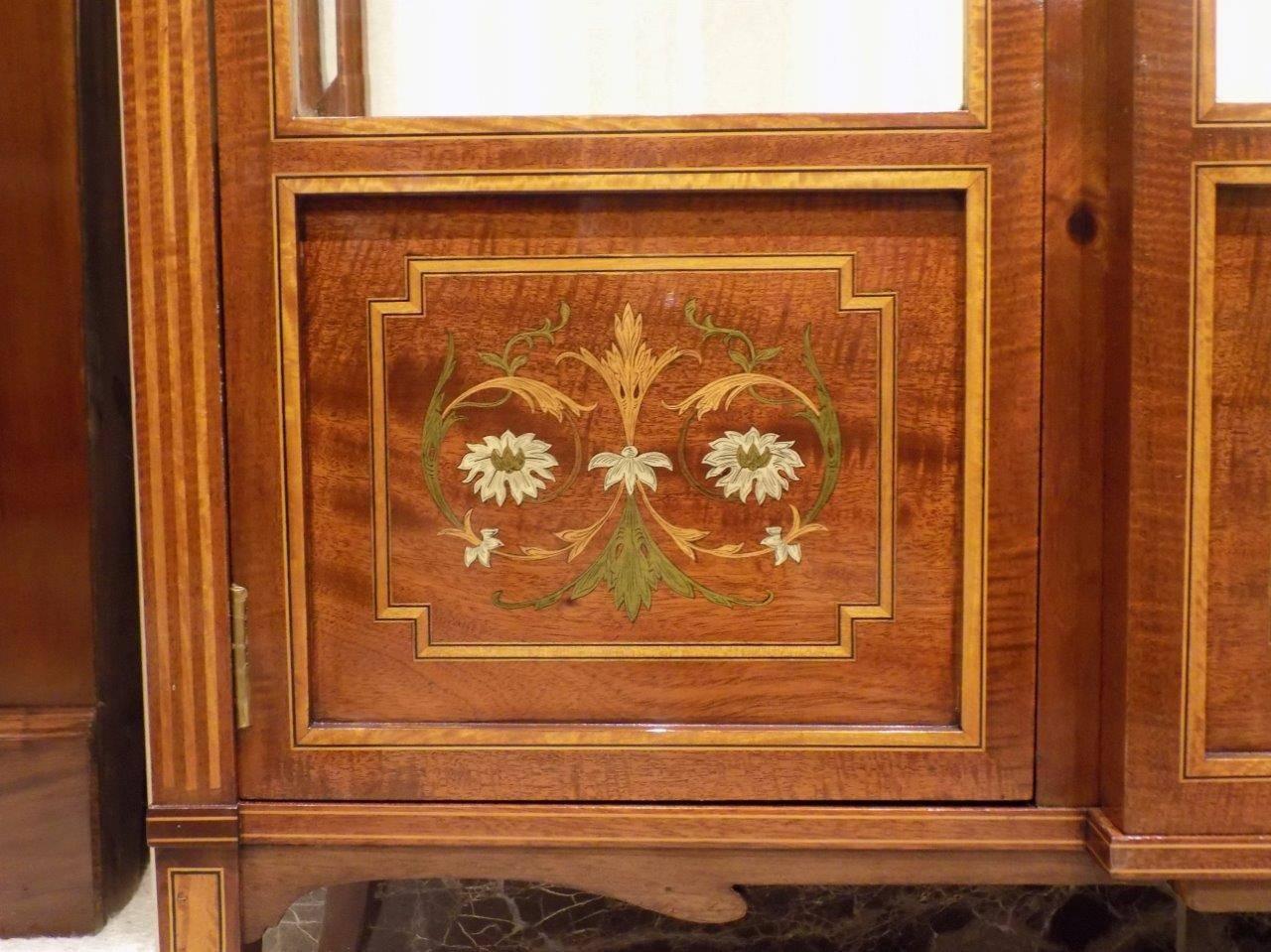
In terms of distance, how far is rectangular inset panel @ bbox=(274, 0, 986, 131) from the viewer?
0.72m

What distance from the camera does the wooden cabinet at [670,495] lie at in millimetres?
667

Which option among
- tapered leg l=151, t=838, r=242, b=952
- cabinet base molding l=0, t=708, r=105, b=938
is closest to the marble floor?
cabinet base molding l=0, t=708, r=105, b=938

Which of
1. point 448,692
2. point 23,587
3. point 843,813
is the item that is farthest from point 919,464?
point 23,587

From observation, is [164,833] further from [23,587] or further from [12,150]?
[12,150]

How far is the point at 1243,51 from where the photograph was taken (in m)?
0.67

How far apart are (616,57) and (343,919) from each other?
79 centimetres

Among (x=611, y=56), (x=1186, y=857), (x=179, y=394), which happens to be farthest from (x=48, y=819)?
(x=1186, y=857)

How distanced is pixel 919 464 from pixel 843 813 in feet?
0.78

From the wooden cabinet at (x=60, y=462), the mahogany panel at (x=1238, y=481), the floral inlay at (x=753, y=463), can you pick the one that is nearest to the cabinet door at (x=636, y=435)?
the floral inlay at (x=753, y=463)

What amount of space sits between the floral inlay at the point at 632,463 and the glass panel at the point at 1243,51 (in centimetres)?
31

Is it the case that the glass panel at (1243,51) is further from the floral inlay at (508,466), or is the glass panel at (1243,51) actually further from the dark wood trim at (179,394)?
the dark wood trim at (179,394)

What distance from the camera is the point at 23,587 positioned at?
0.87m

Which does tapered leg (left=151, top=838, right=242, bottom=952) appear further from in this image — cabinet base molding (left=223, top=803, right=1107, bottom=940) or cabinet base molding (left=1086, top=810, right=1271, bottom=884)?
cabinet base molding (left=1086, top=810, right=1271, bottom=884)

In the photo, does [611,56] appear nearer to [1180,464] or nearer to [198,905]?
[1180,464]
